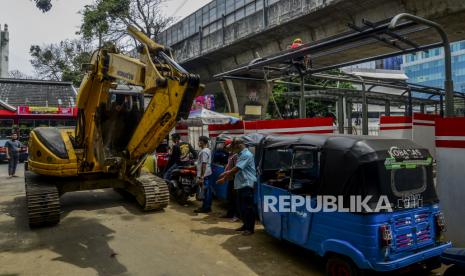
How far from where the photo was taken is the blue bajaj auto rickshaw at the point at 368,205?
4.21 m

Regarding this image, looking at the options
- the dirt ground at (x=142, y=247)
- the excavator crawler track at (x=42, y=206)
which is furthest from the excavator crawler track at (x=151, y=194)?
the excavator crawler track at (x=42, y=206)

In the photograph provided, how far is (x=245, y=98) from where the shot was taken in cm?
1948

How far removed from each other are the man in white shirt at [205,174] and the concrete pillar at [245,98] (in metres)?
10.3

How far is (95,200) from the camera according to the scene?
995 cm

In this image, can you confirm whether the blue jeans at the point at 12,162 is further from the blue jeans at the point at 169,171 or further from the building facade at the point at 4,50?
the building facade at the point at 4,50

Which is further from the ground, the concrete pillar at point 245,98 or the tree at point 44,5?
the tree at point 44,5

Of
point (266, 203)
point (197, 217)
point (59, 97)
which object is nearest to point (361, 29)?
point (266, 203)

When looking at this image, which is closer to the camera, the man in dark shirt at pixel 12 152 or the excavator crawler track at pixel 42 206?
the excavator crawler track at pixel 42 206

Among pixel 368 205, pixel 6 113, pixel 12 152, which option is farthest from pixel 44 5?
pixel 6 113

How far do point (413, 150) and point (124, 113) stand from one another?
6048mm

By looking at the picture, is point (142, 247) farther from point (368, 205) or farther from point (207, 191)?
point (368, 205)

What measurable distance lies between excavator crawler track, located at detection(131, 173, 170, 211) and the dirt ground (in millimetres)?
200

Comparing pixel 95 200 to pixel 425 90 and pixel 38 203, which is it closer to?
pixel 38 203

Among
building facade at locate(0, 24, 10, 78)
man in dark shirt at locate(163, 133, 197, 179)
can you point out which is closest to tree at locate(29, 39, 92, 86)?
building facade at locate(0, 24, 10, 78)
